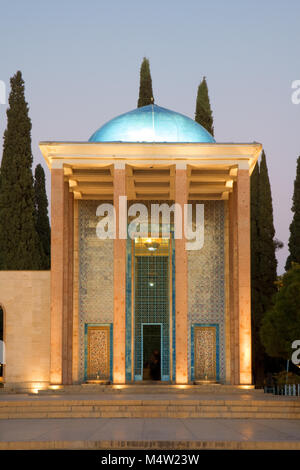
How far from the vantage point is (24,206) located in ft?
95.3

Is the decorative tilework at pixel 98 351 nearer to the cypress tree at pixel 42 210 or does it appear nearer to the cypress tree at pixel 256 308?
the cypress tree at pixel 256 308

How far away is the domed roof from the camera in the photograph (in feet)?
70.1

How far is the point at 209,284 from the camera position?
2269cm

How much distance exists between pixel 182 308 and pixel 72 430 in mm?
7853

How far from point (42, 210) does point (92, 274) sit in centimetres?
1010

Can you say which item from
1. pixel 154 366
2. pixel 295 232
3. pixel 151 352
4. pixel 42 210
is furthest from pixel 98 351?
pixel 42 210

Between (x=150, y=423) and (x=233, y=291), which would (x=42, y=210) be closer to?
(x=233, y=291)

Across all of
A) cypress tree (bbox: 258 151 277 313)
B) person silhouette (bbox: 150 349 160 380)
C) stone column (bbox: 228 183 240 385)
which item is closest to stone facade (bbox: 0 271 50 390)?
person silhouette (bbox: 150 349 160 380)

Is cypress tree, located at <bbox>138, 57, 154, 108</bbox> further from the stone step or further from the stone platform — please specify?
the stone step

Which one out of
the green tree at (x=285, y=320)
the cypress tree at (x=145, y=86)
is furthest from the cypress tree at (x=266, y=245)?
the cypress tree at (x=145, y=86)

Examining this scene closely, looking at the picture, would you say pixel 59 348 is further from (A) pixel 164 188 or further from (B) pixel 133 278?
(A) pixel 164 188

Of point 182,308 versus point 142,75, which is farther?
point 142,75

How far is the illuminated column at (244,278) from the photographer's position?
19.5m
